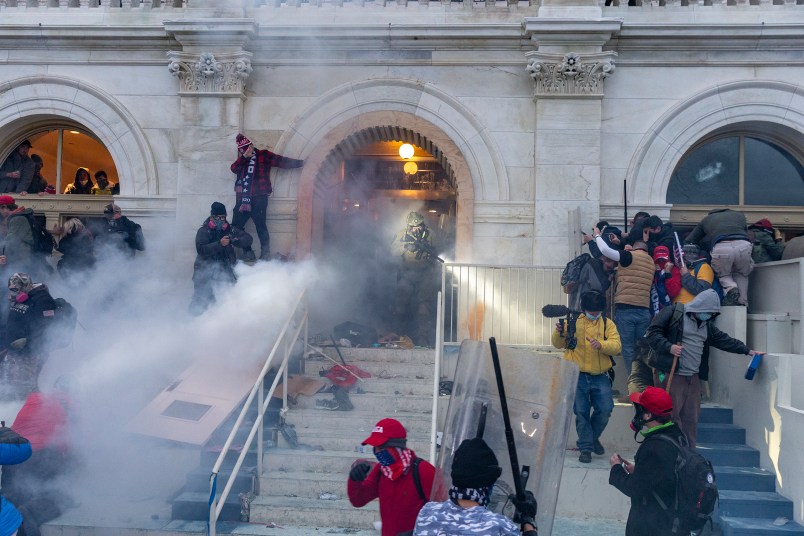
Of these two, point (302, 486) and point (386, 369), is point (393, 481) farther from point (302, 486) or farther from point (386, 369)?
point (386, 369)

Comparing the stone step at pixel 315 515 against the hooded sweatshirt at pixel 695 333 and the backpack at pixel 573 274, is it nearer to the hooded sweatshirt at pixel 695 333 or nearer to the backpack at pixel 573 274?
the hooded sweatshirt at pixel 695 333

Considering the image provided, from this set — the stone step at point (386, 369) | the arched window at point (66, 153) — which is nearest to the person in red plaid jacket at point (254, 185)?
the stone step at point (386, 369)

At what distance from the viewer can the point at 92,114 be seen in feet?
38.4

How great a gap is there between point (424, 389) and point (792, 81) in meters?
6.49

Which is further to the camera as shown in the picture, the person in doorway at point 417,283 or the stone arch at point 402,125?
the person in doorway at point 417,283

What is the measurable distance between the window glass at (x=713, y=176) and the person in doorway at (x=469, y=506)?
8510 millimetres

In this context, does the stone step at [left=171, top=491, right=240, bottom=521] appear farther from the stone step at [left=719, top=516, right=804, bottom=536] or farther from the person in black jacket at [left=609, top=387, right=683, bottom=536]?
the stone step at [left=719, top=516, right=804, bottom=536]

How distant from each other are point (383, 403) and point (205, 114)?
4847mm

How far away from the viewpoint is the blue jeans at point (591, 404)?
815 cm

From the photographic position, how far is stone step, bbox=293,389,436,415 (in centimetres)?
948

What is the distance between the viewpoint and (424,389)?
986 cm

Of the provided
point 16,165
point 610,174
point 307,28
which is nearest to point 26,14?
point 16,165

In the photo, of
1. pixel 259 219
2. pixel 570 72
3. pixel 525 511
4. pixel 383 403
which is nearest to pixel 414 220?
pixel 259 219

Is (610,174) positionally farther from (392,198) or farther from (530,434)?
(530,434)
